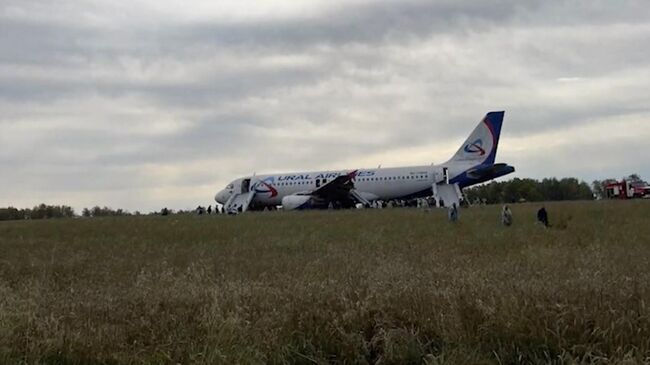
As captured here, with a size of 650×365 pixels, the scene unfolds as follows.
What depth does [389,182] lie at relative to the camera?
5956cm

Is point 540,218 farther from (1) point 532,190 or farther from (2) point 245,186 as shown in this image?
(1) point 532,190

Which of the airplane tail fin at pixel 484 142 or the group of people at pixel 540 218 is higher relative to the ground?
the airplane tail fin at pixel 484 142

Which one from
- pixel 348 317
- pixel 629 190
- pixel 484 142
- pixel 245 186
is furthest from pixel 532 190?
pixel 348 317

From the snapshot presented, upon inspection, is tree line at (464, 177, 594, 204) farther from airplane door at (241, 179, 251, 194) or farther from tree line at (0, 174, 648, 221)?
airplane door at (241, 179, 251, 194)

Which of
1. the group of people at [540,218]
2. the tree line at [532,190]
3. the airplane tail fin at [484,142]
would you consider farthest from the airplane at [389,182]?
the tree line at [532,190]

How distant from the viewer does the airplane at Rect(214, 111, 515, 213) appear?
5719 centimetres

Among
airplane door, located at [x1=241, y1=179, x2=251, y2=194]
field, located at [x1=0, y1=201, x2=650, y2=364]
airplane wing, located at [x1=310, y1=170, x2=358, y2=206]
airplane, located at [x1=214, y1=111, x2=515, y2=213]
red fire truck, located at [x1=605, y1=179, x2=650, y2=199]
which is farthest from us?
airplane door, located at [x1=241, y1=179, x2=251, y2=194]

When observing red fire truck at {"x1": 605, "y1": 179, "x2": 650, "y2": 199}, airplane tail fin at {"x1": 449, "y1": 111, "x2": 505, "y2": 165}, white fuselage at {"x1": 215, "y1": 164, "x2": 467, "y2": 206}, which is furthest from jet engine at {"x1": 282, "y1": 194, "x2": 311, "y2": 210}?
red fire truck at {"x1": 605, "y1": 179, "x2": 650, "y2": 199}

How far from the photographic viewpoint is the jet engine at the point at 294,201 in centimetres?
5888

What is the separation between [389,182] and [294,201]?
28.1 ft

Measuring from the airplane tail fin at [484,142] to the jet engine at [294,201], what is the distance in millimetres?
13483

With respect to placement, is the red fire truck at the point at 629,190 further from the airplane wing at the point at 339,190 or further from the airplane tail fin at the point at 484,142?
the airplane wing at the point at 339,190

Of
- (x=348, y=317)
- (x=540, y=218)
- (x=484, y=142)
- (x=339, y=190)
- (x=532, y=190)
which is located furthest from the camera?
(x=532, y=190)

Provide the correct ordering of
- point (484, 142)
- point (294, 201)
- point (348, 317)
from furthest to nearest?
point (484, 142)
point (294, 201)
point (348, 317)
